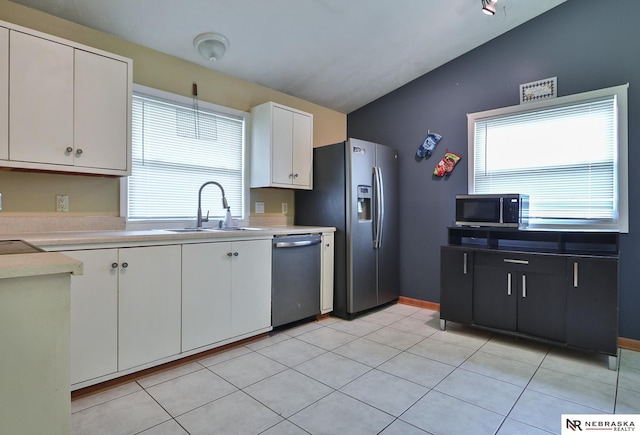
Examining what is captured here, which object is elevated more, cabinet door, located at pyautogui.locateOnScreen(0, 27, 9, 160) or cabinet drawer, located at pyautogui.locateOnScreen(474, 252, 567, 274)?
cabinet door, located at pyautogui.locateOnScreen(0, 27, 9, 160)

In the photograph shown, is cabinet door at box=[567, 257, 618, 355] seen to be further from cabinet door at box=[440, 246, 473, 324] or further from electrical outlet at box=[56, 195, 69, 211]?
electrical outlet at box=[56, 195, 69, 211]

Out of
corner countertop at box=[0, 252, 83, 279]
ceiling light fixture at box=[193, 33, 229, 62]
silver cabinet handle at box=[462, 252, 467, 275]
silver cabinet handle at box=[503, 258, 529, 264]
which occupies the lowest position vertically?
silver cabinet handle at box=[462, 252, 467, 275]

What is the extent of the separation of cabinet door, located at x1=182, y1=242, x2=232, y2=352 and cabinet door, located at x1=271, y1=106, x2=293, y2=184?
1063 mm

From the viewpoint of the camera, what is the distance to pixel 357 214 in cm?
353

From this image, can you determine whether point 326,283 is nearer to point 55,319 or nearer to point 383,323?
point 383,323

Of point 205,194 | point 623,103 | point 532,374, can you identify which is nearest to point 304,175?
point 205,194

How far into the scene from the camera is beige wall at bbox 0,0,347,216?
2.24 m

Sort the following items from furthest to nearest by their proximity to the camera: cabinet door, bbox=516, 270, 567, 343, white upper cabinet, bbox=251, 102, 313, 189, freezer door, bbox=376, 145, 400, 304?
freezer door, bbox=376, 145, 400, 304, white upper cabinet, bbox=251, 102, 313, 189, cabinet door, bbox=516, 270, 567, 343

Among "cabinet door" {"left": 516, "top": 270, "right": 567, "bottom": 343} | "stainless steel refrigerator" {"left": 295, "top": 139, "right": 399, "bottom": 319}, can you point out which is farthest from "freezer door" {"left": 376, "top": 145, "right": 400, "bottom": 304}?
"cabinet door" {"left": 516, "top": 270, "right": 567, "bottom": 343}

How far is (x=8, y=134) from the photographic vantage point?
1981 millimetres

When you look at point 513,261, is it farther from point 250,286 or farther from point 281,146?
point 281,146

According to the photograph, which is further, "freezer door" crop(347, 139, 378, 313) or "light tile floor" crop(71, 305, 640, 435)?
"freezer door" crop(347, 139, 378, 313)

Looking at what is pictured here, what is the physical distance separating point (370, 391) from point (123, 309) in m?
1.58

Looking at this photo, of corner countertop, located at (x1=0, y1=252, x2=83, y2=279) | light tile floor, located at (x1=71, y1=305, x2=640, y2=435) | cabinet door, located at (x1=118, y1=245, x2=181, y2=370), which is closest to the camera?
corner countertop, located at (x1=0, y1=252, x2=83, y2=279)
